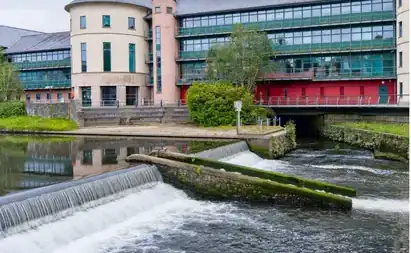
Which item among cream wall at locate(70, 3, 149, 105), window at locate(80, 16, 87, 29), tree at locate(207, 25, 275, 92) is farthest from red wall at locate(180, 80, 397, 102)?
window at locate(80, 16, 87, 29)

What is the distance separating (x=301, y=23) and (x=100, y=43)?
2108 cm

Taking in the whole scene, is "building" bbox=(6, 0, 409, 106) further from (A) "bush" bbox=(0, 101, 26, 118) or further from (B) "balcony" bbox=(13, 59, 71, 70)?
(A) "bush" bbox=(0, 101, 26, 118)

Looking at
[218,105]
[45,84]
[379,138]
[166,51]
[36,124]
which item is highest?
[166,51]

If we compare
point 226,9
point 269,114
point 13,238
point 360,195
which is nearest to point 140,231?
point 13,238

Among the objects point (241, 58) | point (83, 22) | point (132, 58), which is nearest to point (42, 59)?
point (83, 22)

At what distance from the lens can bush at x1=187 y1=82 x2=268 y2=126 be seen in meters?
37.1

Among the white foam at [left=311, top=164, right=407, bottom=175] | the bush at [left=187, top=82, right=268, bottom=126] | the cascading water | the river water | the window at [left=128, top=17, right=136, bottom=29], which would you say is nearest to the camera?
the river water

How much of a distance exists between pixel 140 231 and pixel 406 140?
1749 centimetres

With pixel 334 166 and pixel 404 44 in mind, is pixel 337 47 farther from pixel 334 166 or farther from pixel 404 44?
pixel 334 166

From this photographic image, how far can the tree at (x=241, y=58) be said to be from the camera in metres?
43.7

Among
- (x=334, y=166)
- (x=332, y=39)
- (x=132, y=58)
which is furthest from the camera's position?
(x=132, y=58)

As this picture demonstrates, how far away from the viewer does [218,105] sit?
37.1 metres

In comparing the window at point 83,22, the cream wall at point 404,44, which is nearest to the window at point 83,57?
the window at point 83,22

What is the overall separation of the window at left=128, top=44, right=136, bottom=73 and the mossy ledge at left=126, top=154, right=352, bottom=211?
3538 cm
